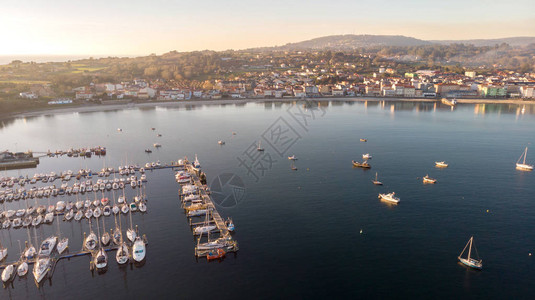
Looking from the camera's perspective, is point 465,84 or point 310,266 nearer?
point 310,266

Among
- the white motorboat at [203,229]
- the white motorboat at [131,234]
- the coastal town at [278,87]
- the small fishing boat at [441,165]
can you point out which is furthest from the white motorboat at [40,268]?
the coastal town at [278,87]

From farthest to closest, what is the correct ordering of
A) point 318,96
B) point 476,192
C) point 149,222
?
point 318,96 < point 476,192 < point 149,222

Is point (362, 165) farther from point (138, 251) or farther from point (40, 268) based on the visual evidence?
point (40, 268)

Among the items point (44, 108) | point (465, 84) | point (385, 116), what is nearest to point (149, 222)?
point (385, 116)

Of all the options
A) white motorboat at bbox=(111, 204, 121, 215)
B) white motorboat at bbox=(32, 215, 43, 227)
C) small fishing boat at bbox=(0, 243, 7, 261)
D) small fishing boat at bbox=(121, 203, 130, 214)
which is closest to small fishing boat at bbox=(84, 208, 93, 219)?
white motorboat at bbox=(111, 204, 121, 215)

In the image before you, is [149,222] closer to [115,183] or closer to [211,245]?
[211,245]

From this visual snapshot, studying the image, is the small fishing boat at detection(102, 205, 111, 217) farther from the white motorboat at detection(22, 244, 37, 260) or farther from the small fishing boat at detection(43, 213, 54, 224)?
the white motorboat at detection(22, 244, 37, 260)

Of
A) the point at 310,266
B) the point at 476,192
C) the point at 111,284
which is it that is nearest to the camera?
the point at 111,284
